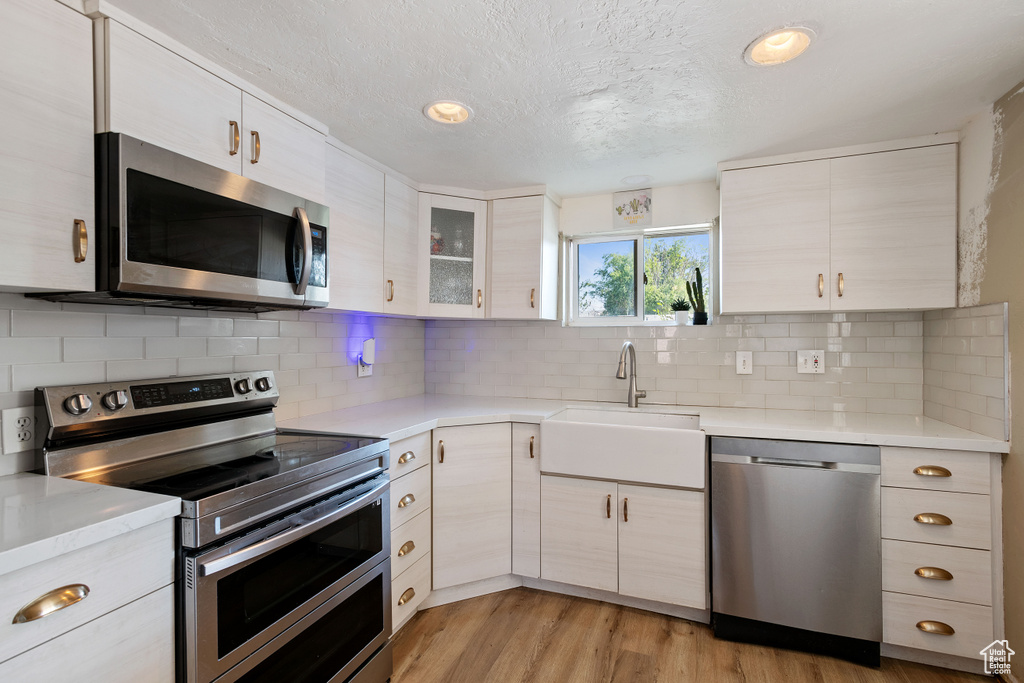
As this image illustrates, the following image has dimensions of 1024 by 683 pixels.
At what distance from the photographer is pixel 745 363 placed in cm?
270

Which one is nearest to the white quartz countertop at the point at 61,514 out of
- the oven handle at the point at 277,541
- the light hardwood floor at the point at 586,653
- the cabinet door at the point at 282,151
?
the oven handle at the point at 277,541

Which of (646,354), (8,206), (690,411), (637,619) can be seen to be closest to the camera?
(8,206)

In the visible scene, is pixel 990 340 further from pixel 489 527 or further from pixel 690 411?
pixel 489 527

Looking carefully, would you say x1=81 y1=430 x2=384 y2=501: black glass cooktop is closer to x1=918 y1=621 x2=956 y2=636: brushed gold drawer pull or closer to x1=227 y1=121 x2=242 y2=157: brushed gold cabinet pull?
x1=227 y1=121 x2=242 y2=157: brushed gold cabinet pull

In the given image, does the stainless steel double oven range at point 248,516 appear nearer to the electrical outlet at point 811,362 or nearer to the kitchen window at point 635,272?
the kitchen window at point 635,272

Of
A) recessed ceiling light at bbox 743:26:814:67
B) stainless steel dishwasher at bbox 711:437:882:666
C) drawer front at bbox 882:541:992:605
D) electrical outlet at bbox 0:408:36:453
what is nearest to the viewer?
electrical outlet at bbox 0:408:36:453

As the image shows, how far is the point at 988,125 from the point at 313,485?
108 inches

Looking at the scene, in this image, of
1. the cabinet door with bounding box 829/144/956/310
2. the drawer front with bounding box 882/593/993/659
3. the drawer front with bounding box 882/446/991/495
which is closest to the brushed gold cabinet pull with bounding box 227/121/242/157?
the cabinet door with bounding box 829/144/956/310

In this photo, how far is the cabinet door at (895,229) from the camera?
2.12 meters

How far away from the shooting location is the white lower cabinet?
86.5 inches

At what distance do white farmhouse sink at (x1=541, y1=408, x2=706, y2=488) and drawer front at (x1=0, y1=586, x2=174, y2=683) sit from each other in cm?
160

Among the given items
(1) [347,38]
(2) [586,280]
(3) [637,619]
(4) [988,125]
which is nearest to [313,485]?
(1) [347,38]

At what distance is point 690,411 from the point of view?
2.62m

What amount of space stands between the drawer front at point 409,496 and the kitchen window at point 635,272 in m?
1.41
